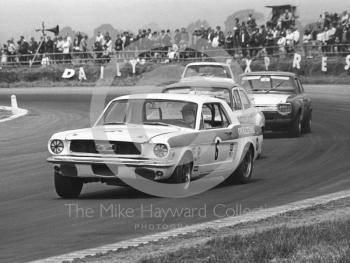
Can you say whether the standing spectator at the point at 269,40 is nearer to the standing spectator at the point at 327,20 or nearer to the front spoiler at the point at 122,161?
the standing spectator at the point at 327,20

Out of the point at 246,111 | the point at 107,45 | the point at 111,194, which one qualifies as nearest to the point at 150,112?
the point at 111,194

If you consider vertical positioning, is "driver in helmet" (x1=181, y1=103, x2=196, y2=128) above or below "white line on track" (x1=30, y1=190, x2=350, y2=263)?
above

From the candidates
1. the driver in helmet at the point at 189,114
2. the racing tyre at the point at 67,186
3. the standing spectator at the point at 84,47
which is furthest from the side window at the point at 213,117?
the standing spectator at the point at 84,47

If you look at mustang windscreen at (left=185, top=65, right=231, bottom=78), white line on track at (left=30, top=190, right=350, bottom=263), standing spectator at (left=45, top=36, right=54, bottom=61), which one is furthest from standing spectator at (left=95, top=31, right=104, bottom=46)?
white line on track at (left=30, top=190, right=350, bottom=263)

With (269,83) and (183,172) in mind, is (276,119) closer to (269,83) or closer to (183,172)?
(269,83)

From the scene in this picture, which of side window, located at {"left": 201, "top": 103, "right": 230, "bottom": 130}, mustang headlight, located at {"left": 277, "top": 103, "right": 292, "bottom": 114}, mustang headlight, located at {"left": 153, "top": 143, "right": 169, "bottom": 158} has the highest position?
side window, located at {"left": 201, "top": 103, "right": 230, "bottom": 130}

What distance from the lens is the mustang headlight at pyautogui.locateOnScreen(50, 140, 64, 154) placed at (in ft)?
31.5

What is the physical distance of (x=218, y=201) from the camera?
9445mm

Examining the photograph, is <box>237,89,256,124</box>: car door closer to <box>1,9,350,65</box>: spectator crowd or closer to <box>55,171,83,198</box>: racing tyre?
<box>55,171,83,198</box>: racing tyre

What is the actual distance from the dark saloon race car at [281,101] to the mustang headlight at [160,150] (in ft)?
28.1

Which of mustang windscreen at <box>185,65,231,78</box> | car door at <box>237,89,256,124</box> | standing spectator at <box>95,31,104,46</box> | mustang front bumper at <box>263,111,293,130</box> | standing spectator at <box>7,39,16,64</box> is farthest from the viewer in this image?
standing spectator at <box>7,39,16,64</box>

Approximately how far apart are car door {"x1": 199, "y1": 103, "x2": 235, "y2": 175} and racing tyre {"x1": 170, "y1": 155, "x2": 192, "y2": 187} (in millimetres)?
327

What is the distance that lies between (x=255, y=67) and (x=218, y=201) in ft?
79.5

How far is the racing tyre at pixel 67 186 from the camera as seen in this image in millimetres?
9641
